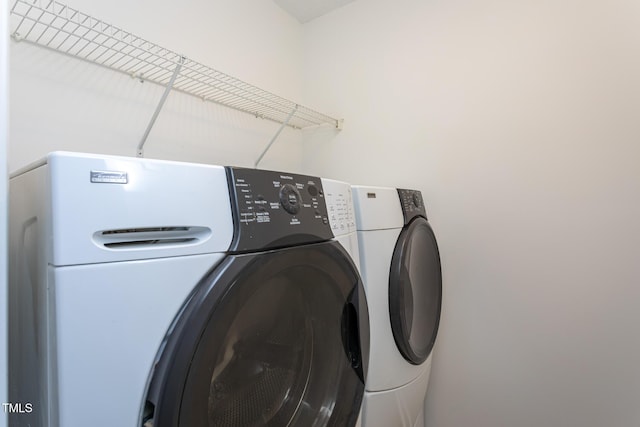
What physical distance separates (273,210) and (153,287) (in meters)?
0.27

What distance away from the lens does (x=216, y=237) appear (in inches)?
21.7

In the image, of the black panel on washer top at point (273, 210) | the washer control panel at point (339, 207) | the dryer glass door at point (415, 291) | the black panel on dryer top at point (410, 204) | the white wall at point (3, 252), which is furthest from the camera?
the black panel on dryer top at point (410, 204)

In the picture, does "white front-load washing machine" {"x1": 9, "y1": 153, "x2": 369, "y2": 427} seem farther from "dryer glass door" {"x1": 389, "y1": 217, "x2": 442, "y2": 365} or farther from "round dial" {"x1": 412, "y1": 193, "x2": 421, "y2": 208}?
"round dial" {"x1": 412, "y1": 193, "x2": 421, "y2": 208}

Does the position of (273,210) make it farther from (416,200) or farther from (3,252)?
(416,200)

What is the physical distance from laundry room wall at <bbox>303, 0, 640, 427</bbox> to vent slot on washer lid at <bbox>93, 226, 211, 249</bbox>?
127 centimetres

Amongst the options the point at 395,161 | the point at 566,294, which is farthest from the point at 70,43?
the point at 566,294

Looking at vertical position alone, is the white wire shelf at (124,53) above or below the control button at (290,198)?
above

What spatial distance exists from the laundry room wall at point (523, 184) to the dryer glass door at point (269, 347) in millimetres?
830

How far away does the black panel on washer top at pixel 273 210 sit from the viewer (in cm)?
59

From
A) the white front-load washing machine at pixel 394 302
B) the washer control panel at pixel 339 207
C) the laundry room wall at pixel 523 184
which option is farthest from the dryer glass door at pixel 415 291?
the washer control panel at pixel 339 207

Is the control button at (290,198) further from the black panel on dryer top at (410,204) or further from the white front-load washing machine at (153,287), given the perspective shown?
the black panel on dryer top at (410,204)

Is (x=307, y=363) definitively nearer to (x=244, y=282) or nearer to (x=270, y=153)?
(x=244, y=282)

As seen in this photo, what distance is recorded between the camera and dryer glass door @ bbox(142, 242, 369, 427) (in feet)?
1.58

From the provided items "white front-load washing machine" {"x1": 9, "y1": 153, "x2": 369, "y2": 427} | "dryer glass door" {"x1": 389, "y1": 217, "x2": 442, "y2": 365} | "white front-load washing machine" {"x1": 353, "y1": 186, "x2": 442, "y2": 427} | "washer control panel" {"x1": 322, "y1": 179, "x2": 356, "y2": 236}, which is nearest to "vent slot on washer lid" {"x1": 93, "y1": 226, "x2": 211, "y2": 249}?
"white front-load washing machine" {"x1": 9, "y1": 153, "x2": 369, "y2": 427}
